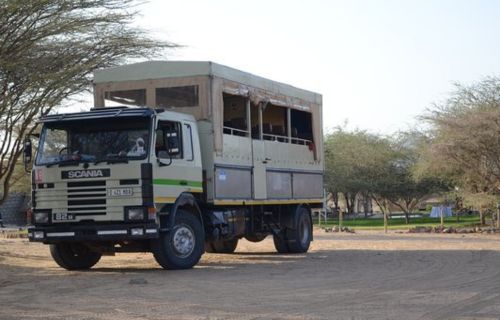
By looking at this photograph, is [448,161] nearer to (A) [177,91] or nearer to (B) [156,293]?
(A) [177,91]

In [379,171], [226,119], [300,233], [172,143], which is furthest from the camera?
[379,171]

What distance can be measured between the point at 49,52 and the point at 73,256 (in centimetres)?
649

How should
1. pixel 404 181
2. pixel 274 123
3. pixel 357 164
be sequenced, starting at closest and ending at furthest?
pixel 274 123 → pixel 404 181 → pixel 357 164

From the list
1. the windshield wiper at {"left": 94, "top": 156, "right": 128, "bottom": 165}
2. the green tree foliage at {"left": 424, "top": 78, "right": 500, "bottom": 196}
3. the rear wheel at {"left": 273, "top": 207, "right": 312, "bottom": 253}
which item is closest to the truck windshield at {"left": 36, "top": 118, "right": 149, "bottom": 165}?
A: the windshield wiper at {"left": 94, "top": 156, "right": 128, "bottom": 165}

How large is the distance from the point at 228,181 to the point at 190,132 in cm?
178

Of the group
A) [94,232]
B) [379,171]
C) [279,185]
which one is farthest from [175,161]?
[379,171]

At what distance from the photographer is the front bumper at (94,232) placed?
15.1 metres

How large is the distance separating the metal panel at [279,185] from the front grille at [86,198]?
5.45 m

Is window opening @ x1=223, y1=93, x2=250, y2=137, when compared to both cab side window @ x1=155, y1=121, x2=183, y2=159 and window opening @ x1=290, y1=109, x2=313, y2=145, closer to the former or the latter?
cab side window @ x1=155, y1=121, x2=183, y2=159

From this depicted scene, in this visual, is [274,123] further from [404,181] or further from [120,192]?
[404,181]

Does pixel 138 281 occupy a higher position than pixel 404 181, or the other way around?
pixel 404 181

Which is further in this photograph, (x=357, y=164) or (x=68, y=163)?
(x=357, y=164)

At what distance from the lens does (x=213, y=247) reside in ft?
72.2

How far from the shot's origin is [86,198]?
606 inches
